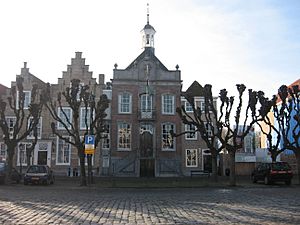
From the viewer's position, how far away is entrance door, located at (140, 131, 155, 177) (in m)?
43.8

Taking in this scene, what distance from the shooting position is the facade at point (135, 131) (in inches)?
1721

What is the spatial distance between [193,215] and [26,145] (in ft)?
118

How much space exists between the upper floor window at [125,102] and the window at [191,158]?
8.58 metres

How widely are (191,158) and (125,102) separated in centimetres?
1013

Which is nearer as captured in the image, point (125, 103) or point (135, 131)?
point (135, 131)

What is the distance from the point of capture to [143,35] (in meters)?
49.5

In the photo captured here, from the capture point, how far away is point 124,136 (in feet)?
147

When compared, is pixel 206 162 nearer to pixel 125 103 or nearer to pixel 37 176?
pixel 125 103

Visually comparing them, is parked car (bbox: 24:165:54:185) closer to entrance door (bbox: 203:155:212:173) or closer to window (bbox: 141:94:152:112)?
window (bbox: 141:94:152:112)

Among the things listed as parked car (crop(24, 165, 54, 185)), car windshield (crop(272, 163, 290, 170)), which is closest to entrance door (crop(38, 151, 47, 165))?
parked car (crop(24, 165, 54, 185))

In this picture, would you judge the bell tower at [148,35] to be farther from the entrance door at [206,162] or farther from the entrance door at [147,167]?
the entrance door at [206,162]

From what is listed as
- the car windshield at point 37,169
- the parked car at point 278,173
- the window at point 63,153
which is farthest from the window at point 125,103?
the parked car at point 278,173

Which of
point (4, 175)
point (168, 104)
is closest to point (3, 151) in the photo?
point (4, 175)

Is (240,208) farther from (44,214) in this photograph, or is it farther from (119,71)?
(119,71)
